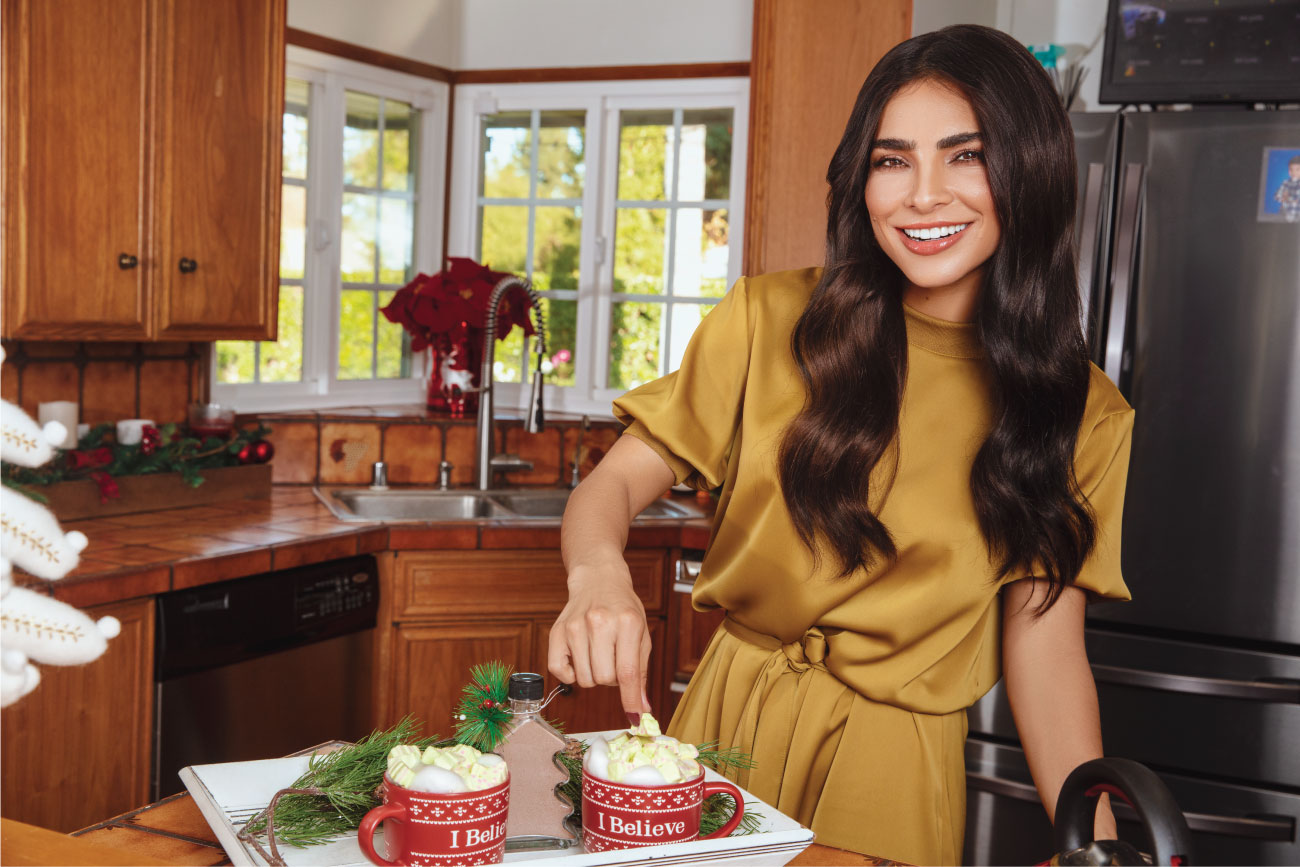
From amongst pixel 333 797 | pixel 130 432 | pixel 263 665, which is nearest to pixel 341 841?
pixel 333 797

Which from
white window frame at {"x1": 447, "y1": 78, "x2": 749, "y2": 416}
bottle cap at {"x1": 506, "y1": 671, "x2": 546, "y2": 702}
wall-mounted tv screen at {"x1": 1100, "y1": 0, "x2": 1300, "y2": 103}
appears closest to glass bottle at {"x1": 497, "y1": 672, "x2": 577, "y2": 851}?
bottle cap at {"x1": 506, "y1": 671, "x2": 546, "y2": 702}

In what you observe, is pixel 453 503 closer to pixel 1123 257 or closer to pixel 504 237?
pixel 504 237

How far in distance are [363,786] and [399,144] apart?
3.09 metres

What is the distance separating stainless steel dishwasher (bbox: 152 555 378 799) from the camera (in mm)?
2270

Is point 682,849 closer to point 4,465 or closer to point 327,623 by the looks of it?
point 327,623

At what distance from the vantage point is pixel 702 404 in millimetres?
1413

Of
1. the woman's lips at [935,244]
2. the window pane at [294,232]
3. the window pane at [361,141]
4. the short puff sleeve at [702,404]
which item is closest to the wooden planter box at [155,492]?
the window pane at [294,232]

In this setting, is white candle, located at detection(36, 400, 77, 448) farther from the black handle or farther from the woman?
the black handle

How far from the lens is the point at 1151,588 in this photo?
2.41m

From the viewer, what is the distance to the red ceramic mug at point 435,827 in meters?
0.80

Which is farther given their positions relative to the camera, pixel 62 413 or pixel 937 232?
pixel 62 413

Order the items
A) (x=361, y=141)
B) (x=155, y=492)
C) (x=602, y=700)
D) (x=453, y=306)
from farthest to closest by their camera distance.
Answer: (x=361, y=141) < (x=453, y=306) < (x=602, y=700) < (x=155, y=492)

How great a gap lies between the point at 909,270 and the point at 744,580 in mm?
391

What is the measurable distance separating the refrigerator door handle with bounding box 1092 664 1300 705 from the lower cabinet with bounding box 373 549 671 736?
3.40 ft
